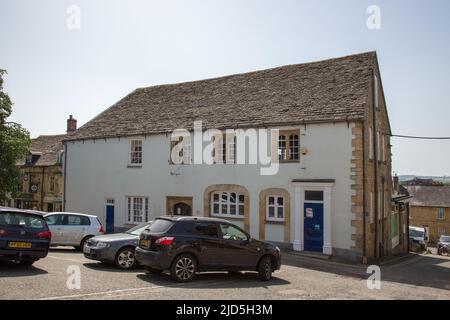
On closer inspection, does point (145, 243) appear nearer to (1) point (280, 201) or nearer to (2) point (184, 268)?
(2) point (184, 268)

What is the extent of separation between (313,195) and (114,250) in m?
9.08

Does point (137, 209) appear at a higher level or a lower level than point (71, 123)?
lower

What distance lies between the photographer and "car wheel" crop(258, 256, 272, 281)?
38.1 ft

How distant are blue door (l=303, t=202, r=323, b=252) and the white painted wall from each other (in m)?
0.58

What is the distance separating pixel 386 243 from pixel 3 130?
23.6m

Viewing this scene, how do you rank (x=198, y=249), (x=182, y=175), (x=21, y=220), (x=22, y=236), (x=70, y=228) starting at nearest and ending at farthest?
1. (x=198, y=249)
2. (x=22, y=236)
3. (x=21, y=220)
4. (x=70, y=228)
5. (x=182, y=175)

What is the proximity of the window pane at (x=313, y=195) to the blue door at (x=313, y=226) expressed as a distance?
21cm

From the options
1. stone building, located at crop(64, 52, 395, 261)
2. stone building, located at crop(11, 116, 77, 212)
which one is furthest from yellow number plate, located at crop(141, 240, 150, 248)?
stone building, located at crop(11, 116, 77, 212)

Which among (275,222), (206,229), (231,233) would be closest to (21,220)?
(206,229)

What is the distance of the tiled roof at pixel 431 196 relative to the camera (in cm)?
5788

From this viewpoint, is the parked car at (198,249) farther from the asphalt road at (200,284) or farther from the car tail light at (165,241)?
the asphalt road at (200,284)

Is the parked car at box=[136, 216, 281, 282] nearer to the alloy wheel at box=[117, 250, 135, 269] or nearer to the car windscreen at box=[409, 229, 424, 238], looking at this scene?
the alloy wheel at box=[117, 250, 135, 269]

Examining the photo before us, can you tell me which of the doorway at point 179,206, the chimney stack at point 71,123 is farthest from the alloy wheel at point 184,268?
the chimney stack at point 71,123

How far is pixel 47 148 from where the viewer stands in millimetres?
40375
